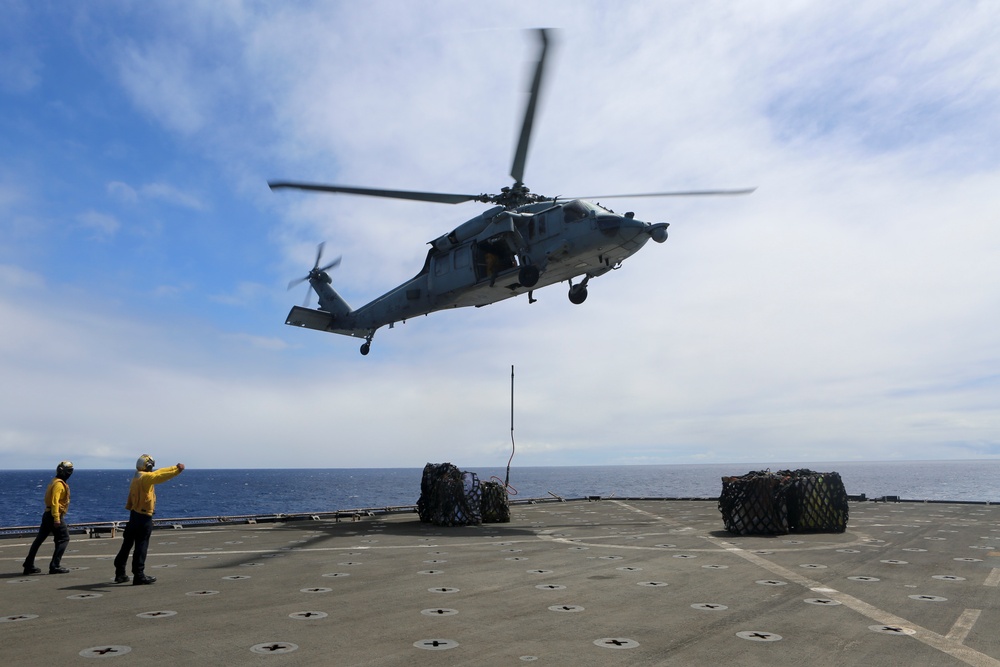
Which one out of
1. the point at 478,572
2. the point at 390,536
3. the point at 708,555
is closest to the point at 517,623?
the point at 478,572

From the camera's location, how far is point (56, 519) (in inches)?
471

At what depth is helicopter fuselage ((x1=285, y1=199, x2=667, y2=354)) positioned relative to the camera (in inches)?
886

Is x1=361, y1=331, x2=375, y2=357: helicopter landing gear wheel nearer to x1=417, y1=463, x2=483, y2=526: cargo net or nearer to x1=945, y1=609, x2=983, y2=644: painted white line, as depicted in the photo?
x1=417, y1=463, x2=483, y2=526: cargo net

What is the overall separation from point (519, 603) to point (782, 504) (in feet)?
42.8

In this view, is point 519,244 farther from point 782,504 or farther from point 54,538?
point 54,538

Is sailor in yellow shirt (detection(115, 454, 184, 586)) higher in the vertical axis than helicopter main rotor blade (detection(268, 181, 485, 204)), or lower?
lower

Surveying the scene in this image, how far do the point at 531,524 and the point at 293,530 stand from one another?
809 centimetres

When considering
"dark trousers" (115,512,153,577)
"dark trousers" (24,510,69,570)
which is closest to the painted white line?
"dark trousers" (115,512,153,577)

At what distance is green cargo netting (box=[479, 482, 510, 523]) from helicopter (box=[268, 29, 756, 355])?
7548 millimetres

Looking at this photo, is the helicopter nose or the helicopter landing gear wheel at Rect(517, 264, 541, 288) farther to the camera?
the helicopter landing gear wheel at Rect(517, 264, 541, 288)

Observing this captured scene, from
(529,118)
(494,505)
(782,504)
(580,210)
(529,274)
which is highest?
(529,118)

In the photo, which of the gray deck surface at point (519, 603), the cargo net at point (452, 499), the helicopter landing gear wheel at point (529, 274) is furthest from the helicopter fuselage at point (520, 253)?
the gray deck surface at point (519, 603)

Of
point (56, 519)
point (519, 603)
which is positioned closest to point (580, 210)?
point (519, 603)

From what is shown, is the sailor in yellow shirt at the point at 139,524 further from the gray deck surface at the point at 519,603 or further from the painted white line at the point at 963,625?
the painted white line at the point at 963,625
